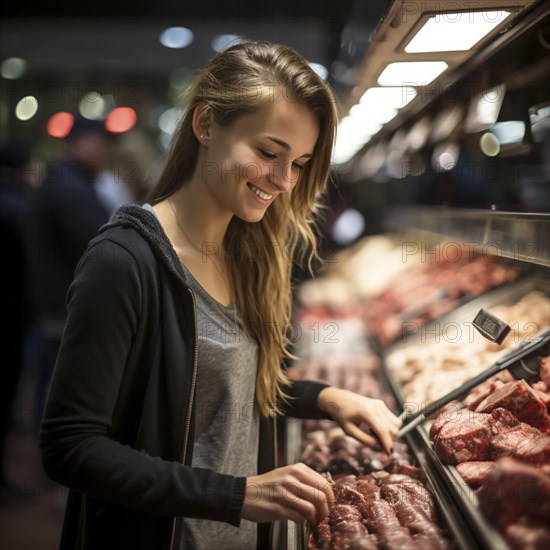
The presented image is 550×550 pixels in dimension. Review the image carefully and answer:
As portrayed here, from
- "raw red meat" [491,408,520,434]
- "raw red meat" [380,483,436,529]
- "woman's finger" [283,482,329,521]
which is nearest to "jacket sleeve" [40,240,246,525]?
"woman's finger" [283,482,329,521]

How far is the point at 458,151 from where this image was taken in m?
4.29

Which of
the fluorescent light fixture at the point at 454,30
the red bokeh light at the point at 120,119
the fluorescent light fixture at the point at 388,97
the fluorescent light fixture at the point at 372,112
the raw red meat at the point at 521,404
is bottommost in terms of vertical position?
the raw red meat at the point at 521,404

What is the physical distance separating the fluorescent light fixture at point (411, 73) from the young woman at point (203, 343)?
2.65ft

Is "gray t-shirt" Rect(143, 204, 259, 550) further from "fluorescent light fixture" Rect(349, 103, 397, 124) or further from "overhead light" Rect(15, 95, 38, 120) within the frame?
"overhead light" Rect(15, 95, 38, 120)

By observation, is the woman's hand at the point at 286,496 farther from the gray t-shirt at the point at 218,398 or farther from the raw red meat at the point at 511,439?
the raw red meat at the point at 511,439

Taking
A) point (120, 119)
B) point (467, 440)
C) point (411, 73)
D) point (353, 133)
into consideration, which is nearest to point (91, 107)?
point (120, 119)

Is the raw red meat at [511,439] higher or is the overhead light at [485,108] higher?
the overhead light at [485,108]

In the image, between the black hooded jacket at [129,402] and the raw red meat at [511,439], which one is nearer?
the black hooded jacket at [129,402]

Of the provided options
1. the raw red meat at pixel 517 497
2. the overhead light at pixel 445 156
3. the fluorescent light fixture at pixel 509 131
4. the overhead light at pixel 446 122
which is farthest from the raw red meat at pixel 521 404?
the overhead light at pixel 445 156

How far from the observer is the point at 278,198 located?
191 cm

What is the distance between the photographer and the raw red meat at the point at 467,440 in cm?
167

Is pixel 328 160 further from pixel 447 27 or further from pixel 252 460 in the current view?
pixel 252 460

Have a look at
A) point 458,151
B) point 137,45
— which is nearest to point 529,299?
point 458,151

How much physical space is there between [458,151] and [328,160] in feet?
9.33
